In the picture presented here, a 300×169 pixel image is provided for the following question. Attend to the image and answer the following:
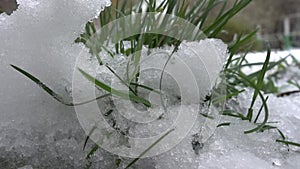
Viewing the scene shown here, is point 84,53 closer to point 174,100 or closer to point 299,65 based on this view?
point 174,100

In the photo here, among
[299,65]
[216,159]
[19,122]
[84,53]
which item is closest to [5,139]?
[19,122]

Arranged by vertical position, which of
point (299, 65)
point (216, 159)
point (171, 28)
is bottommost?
point (216, 159)

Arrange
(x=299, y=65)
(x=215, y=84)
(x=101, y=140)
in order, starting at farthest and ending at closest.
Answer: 1. (x=299, y=65)
2. (x=215, y=84)
3. (x=101, y=140)

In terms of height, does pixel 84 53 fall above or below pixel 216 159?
above

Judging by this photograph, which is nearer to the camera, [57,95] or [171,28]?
[57,95]

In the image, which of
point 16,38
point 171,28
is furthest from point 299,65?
point 16,38

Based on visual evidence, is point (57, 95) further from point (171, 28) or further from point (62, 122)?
point (171, 28)

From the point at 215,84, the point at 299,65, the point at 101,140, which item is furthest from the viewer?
the point at 299,65
